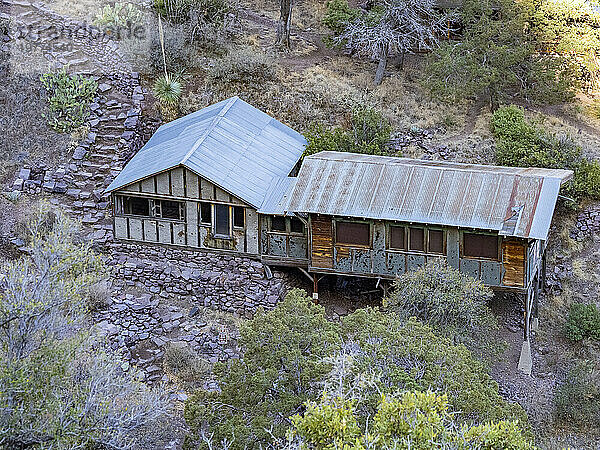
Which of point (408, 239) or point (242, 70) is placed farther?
point (242, 70)

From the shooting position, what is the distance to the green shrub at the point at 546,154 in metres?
29.1

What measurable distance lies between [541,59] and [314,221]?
50.3 feet

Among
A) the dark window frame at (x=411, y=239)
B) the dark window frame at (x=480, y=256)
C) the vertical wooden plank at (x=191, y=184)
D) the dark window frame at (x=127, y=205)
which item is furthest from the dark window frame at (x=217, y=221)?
the dark window frame at (x=480, y=256)

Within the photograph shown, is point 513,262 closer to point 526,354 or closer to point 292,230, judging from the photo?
point 526,354

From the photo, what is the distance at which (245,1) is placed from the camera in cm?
4478

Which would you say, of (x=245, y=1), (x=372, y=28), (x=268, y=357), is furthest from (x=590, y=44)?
(x=268, y=357)

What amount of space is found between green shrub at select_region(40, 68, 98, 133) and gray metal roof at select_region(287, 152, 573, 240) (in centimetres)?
1041

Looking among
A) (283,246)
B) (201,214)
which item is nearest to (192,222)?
(201,214)

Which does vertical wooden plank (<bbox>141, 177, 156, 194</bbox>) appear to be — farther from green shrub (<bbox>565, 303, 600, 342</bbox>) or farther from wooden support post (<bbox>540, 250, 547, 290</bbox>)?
green shrub (<bbox>565, 303, 600, 342</bbox>)

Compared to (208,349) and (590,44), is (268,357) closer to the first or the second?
(208,349)

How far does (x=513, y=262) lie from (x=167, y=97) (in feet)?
51.0

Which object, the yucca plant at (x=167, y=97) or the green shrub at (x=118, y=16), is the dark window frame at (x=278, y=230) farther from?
the green shrub at (x=118, y=16)

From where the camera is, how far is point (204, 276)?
2516 centimetres

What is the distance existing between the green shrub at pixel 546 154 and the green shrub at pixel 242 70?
34.0ft
